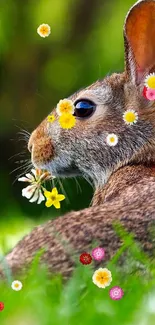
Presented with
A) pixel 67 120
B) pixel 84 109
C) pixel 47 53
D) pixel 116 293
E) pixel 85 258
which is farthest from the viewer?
pixel 47 53

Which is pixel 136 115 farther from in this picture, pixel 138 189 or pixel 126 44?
pixel 138 189

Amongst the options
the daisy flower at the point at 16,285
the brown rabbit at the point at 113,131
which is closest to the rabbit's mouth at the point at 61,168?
the brown rabbit at the point at 113,131

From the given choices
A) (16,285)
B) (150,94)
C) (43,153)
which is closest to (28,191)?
(43,153)

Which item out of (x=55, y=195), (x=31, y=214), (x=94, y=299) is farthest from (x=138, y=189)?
(x=31, y=214)

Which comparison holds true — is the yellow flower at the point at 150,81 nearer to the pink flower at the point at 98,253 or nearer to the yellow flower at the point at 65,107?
the yellow flower at the point at 65,107

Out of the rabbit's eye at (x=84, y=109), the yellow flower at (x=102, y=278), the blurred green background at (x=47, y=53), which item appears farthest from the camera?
the blurred green background at (x=47, y=53)

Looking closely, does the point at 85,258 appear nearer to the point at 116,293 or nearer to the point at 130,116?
the point at 116,293

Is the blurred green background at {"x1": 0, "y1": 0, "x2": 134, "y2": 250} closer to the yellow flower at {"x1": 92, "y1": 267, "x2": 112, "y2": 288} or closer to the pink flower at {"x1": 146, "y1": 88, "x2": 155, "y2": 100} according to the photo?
the pink flower at {"x1": 146, "y1": 88, "x2": 155, "y2": 100}
